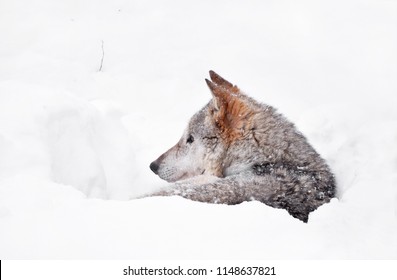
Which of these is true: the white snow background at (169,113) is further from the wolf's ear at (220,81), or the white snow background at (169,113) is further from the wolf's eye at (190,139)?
the wolf's ear at (220,81)

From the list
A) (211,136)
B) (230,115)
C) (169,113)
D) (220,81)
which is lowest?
(211,136)

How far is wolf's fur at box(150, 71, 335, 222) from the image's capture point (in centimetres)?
466

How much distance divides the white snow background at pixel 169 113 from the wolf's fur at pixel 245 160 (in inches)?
13.2

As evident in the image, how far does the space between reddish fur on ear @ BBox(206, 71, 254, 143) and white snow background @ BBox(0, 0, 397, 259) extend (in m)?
1.04

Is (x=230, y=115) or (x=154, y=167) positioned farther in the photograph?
(x=154, y=167)

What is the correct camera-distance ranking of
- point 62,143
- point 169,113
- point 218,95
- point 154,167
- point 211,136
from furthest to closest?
point 169,113 < point 154,167 < point 211,136 < point 218,95 < point 62,143

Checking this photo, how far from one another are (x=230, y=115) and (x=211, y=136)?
1.08ft

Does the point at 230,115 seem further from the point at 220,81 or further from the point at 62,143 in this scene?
the point at 62,143

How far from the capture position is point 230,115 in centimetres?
555

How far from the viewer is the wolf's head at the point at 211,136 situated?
552cm

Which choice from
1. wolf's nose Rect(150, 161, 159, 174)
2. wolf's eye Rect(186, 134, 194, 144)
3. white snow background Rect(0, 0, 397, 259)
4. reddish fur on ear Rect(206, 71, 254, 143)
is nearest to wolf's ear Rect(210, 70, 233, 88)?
reddish fur on ear Rect(206, 71, 254, 143)

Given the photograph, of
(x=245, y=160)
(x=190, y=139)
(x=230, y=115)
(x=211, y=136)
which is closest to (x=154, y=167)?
(x=190, y=139)

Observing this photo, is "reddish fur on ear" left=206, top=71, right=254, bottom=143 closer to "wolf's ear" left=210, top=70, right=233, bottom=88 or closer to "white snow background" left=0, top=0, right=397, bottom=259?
"wolf's ear" left=210, top=70, right=233, bottom=88

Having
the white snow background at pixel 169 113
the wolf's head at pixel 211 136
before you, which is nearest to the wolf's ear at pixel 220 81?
the wolf's head at pixel 211 136
